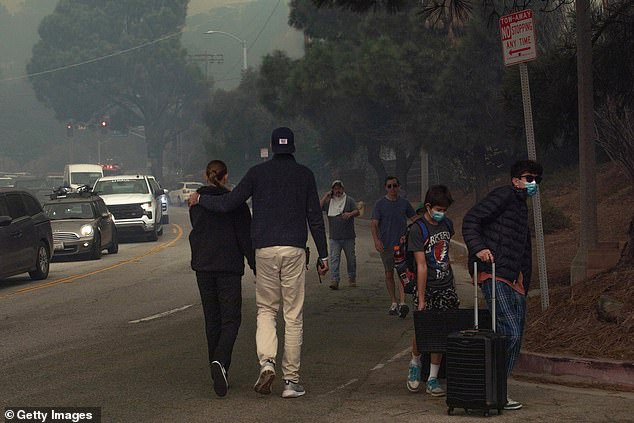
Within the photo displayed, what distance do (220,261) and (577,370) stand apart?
3.22 metres

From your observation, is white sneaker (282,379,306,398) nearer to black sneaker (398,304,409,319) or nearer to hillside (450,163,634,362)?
hillside (450,163,634,362)

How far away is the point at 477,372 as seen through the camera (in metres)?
8.70

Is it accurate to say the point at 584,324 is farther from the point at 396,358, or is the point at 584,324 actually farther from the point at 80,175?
the point at 80,175

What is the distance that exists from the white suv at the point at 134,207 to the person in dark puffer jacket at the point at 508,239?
27.3 meters

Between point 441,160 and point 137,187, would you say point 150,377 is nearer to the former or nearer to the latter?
point 137,187

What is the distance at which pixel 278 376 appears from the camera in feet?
36.1

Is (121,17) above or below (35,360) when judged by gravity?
above

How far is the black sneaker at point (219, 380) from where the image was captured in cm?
967

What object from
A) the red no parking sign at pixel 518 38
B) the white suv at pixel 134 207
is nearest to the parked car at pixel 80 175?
the white suv at pixel 134 207

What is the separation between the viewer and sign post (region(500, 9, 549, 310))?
39.7 feet

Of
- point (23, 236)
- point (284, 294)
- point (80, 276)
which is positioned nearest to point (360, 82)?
point (80, 276)

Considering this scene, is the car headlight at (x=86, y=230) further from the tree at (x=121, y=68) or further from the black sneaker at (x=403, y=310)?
the tree at (x=121, y=68)

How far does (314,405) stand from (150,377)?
2107 millimetres

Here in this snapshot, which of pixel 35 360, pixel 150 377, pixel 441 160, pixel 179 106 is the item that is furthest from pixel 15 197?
pixel 179 106
